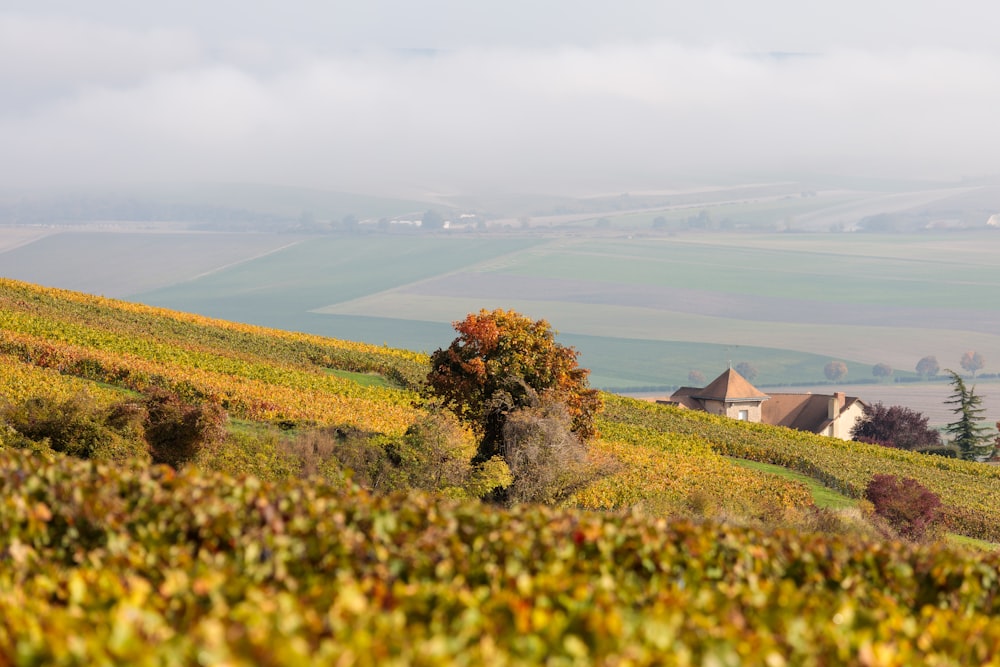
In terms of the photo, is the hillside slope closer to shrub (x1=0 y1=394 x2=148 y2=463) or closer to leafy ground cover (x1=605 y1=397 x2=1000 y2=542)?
leafy ground cover (x1=605 y1=397 x2=1000 y2=542)

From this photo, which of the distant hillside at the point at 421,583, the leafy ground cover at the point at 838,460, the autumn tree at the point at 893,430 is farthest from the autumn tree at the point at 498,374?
the autumn tree at the point at 893,430

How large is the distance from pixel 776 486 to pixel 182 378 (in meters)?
20.8

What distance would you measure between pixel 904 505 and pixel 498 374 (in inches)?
631

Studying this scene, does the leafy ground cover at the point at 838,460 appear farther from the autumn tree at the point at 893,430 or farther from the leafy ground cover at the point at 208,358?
the autumn tree at the point at 893,430

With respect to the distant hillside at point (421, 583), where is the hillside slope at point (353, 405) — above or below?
below

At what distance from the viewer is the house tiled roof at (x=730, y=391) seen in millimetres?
82750

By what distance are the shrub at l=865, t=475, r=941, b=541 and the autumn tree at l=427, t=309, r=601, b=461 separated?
12.6 meters

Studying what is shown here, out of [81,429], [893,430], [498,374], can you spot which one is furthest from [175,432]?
[893,430]

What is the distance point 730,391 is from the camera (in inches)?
3273

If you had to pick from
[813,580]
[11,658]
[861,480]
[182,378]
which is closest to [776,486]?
[861,480]

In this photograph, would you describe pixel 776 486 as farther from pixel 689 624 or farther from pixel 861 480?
pixel 689 624

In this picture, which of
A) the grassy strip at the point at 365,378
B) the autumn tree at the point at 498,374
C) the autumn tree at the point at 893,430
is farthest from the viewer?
the autumn tree at the point at 893,430

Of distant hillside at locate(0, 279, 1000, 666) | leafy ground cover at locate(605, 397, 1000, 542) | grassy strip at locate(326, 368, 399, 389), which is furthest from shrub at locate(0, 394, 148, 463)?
leafy ground cover at locate(605, 397, 1000, 542)

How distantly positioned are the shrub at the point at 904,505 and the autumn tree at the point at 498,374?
1262cm
